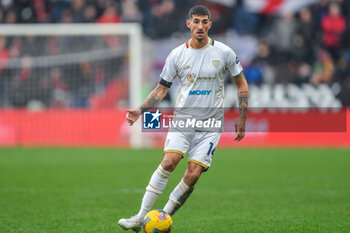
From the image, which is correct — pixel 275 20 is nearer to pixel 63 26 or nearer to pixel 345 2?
pixel 345 2

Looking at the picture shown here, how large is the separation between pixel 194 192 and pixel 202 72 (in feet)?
12.9

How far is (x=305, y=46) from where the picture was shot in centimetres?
1981

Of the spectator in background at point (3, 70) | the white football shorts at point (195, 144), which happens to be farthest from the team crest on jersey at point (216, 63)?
the spectator in background at point (3, 70)

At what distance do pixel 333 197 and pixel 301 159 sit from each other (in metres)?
5.82

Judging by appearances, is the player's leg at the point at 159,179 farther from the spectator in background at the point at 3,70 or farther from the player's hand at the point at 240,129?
the spectator in background at the point at 3,70

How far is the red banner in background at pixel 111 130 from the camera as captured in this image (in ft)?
58.1

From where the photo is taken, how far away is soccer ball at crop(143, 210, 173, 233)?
20.5ft

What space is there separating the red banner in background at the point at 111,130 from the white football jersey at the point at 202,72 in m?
11.2

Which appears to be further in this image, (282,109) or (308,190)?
(282,109)

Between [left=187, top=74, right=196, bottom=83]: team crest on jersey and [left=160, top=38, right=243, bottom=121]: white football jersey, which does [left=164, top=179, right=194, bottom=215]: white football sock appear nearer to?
[left=160, top=38, right=243, bottom=121]: white football jersey

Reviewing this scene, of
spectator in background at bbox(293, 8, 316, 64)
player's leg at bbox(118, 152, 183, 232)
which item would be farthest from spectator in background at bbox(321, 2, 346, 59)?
player's leg at bbox(118, 152, 183, 232)

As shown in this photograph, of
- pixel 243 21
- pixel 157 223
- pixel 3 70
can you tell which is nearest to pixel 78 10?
pixel 3 70

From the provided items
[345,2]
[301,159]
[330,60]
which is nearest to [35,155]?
[301,159]

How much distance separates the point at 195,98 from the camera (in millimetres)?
6730
